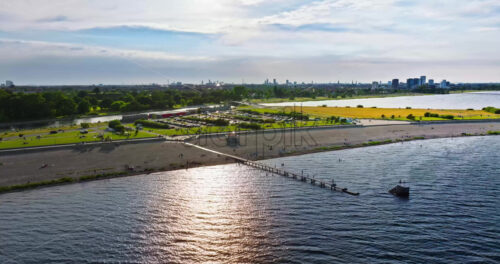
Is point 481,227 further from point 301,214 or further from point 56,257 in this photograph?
point 56,257

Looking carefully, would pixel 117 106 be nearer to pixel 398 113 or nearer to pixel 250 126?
pixel 250 126

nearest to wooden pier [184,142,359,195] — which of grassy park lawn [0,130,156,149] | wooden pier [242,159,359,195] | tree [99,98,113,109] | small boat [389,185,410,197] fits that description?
wooden pier [242,159,359,195]

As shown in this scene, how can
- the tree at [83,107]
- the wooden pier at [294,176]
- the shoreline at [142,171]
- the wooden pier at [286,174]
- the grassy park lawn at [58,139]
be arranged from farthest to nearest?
1. the tree at [83,107]
2. the grassy park lawn at [58,139]
3. the shoreline at [142,171]
4. the wooden pier at [286,174]
5. the wooden pier at [294,176]

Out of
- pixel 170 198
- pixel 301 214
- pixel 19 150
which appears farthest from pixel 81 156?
pixel 301 214

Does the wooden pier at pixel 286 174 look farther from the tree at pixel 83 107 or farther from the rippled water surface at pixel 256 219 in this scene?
the tree at pixel 83 107

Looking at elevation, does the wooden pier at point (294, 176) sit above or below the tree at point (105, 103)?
below

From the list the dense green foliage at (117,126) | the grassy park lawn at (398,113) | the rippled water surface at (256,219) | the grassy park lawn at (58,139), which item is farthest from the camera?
the grassy park lawn at (398,113)

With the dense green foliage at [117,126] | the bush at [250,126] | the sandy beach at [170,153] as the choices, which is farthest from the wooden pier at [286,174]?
the dense green foliage at [117,126]
